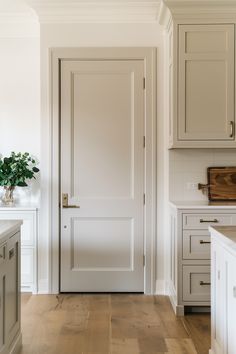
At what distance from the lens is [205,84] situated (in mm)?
3180

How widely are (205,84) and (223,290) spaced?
76.3 inches

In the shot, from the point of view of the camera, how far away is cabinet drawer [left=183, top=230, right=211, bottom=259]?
9.96 feet

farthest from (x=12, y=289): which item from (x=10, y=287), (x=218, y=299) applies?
(x=218, y=299)

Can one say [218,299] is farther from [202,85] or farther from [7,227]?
[202,85]

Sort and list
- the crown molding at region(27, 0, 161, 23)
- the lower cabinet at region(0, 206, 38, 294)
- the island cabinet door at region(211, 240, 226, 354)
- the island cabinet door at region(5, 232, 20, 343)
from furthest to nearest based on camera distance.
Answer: the lower cabinet at region(0, 206, 38, 294)
the crown molding at region(27, 0, 161, 23)
the island cabinet door at region(5, 232, 20, 343)
the island cabinet door at region(211, 240, 226, 354)

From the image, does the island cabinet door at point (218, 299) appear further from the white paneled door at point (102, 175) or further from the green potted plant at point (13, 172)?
the green potted plant at point (13, 172)

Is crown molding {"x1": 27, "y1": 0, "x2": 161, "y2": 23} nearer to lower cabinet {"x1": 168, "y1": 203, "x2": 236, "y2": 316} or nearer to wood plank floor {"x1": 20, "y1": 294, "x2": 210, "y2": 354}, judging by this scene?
lower cabinet {"x1": 168, "y1": 203, "x2": 236, "y2": 316}

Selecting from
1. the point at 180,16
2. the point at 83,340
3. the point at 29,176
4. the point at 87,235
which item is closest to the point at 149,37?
the point at 180,16

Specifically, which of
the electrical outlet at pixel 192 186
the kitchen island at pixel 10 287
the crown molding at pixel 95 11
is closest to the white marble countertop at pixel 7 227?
the kitchen island at pixel 10 287

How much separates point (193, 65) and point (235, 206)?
1313mm

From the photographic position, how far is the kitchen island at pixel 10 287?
1.99 m

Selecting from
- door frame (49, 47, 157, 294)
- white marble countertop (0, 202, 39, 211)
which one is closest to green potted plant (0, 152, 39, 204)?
white marble countertop (0, 202, 39, 211)

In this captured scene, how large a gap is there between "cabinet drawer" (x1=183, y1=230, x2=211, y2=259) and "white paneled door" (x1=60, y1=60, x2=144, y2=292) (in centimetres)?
63

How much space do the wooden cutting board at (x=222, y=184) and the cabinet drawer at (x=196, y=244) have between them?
52 cm
